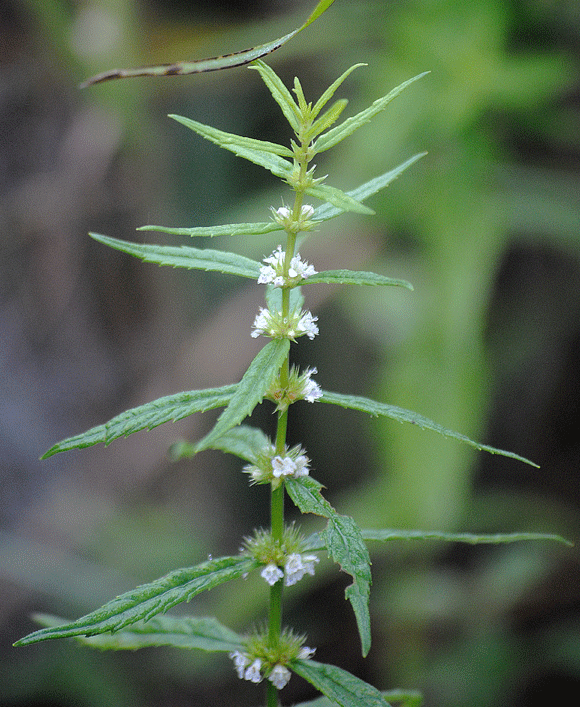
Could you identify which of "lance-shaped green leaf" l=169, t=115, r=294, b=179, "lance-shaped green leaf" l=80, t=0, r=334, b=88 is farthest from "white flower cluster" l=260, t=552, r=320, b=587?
"lance-shaped green leaf" l=80, t=0, r=334, b=88

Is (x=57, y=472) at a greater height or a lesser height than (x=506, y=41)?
lesser

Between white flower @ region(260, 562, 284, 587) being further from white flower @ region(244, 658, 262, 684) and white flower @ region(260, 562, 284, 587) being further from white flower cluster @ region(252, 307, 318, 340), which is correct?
white flower cluster @ region(252, 307, 318, 340)

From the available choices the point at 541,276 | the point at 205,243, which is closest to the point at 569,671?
the point at 541,276

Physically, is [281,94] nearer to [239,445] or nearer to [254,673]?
[239,445]

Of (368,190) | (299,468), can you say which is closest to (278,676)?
(299,468)

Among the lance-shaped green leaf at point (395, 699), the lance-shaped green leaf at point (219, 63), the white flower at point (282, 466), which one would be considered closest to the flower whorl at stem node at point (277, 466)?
the white flower at point (282, 466)

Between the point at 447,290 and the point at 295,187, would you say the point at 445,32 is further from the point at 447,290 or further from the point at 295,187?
the point at 295,187

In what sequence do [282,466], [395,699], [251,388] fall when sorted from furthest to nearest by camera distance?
[395,699] < [282,466] < [251,388]

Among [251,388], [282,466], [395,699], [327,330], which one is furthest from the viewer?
[327,330]
